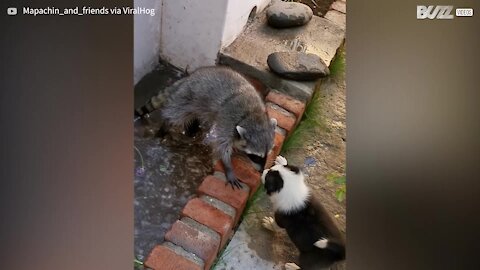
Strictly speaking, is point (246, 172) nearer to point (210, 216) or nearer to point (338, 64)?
point (210, 216)

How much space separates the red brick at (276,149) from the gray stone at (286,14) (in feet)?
0.62

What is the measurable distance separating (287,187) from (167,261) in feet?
0.80

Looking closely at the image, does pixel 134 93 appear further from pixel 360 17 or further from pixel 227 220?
pixel 360 17

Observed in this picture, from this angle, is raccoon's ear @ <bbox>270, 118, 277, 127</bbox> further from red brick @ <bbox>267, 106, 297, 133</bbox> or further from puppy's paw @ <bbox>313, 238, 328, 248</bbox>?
puppy's paw @ <bbox>313, 238, 328, 248</bbox>

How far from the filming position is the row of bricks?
3.51ft

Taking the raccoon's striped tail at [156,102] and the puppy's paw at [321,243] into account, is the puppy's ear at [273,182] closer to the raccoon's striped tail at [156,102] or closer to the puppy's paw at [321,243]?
the puppy's paw at [321,243]

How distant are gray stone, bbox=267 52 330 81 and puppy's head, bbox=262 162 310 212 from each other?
158 mm

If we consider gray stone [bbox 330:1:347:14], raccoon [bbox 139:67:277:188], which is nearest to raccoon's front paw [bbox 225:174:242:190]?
raccoon [bbox 139:67:277:188]

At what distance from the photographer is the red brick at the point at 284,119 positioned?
1199mm

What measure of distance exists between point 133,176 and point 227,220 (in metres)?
0.18

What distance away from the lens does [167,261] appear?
41.8 inches

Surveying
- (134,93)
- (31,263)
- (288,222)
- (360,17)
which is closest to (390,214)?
(288,222)

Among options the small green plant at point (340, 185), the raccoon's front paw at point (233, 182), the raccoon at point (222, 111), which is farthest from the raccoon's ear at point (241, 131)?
the small green plant at point (340, 185)

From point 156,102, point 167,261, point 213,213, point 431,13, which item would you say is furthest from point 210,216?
point 431,13
